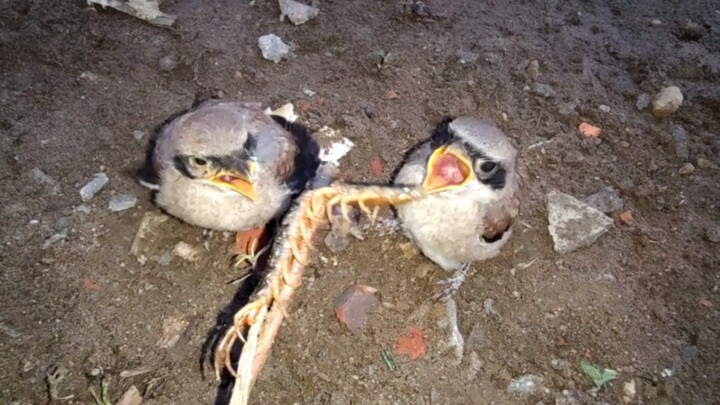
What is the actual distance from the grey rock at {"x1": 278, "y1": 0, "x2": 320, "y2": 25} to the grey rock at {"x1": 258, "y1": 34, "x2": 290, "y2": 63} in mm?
304

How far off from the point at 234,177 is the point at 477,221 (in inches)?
60.2

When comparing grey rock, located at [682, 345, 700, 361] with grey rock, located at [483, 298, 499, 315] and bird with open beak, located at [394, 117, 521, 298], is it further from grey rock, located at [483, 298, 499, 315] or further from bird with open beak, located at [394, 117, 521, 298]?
bird with open beak, located at [394, 117, 521, 298]

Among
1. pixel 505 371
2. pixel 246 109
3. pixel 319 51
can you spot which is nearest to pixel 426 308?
pixel 505 371

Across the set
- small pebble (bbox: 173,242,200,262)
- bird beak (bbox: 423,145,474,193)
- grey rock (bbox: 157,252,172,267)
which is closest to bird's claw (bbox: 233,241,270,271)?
small pebble (bbox: 173,242,200,262)

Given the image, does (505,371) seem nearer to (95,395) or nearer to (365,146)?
(365,146)

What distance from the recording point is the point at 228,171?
394cm

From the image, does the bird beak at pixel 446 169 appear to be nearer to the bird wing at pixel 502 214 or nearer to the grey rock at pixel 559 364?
the bird wing at pixel 502 214

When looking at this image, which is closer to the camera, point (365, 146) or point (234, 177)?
point (234, 177)

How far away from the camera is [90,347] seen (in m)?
3.77

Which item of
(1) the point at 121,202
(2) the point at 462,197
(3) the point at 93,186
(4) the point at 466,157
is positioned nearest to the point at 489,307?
(2) the point at 462,197

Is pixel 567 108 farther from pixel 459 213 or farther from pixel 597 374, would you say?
pixel 597 374

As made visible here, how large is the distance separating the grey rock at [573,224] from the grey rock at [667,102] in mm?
1291

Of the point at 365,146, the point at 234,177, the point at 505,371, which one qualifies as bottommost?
the point at 505,371

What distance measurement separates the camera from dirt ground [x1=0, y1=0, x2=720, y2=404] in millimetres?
3816
